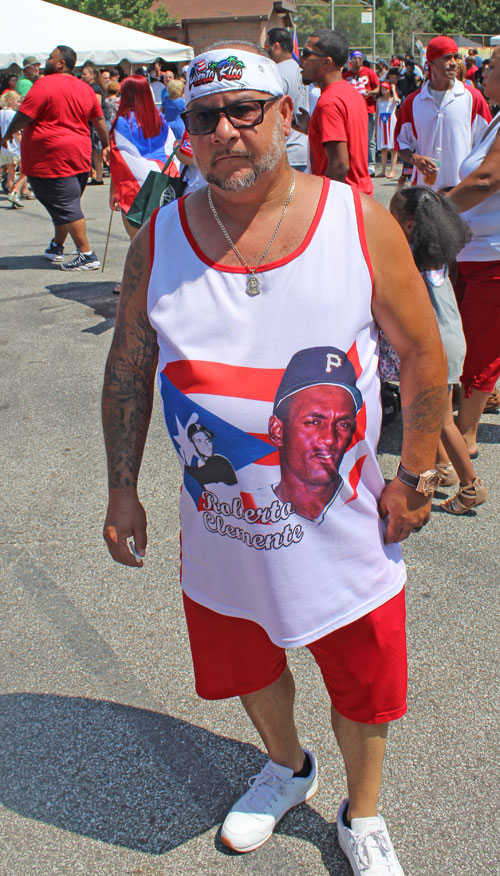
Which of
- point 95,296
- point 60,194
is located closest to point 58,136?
point 60,194

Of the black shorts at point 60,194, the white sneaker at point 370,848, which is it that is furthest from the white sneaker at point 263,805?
the black shorts at point 60,194

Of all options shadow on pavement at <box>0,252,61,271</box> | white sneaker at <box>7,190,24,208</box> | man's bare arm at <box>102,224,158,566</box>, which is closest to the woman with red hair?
shadow on pavement at <box>0,252,61,271</box>

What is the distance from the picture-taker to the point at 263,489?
163 cm

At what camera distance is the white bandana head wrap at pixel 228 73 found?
1.64 m

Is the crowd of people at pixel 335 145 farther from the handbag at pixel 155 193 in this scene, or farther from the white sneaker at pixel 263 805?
the white sneaker at pixel 263 805

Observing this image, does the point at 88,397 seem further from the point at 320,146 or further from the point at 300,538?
the point at 300,538

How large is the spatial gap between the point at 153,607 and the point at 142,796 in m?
0.92

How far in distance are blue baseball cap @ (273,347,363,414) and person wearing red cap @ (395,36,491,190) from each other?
3710 mm

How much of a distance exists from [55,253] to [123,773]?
298 inches

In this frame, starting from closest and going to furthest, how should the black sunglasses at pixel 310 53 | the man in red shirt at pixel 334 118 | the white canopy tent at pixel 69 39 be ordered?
the man in red shirt at pixel 334 118
the black sunglasses at pixel 310 53
the white canopy tent at pixel 69 39

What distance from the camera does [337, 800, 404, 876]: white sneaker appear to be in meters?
1.91

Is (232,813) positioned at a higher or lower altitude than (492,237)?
lower

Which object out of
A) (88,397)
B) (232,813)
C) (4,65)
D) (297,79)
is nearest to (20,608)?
(232,813)

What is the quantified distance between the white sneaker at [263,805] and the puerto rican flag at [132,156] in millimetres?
5461
